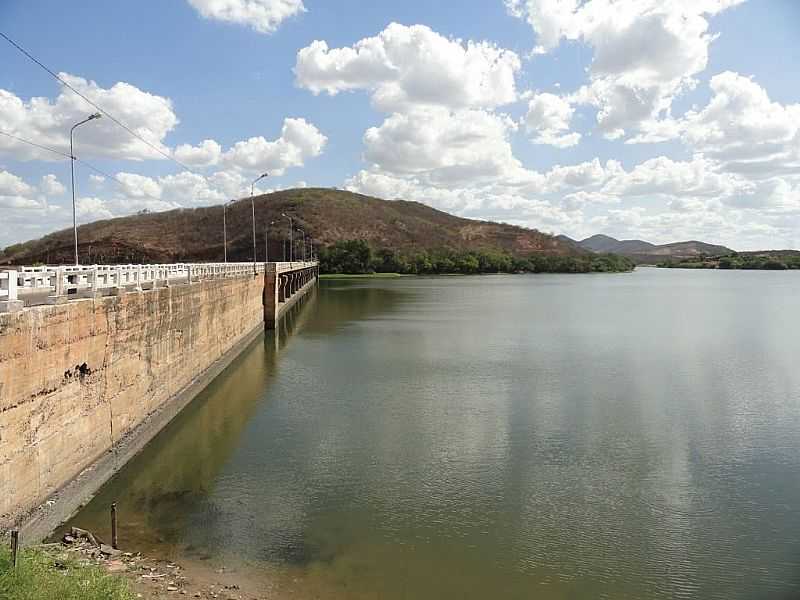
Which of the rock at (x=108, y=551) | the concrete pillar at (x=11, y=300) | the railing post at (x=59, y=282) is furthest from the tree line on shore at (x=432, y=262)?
the rock at (x=108, y=551)

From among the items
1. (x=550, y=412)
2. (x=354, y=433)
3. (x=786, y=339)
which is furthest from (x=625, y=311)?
(x=354, y=433)

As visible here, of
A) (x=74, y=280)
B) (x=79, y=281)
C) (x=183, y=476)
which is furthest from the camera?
(x=183, y=476)

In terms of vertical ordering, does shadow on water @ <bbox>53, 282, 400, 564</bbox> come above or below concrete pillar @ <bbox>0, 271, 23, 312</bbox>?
below

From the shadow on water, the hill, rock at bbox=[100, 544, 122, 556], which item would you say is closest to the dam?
the shadow on water

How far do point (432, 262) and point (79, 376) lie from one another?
137588 millimetres

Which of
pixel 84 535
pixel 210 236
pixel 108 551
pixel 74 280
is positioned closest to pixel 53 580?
pixel 108 551

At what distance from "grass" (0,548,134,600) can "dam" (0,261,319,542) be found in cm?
191

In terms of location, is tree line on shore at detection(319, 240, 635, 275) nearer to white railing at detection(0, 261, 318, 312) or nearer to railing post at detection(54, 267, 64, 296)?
white railing at detection(0, 261, 318, 312)

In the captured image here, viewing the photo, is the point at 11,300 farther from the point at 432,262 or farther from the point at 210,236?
the point at 210,236

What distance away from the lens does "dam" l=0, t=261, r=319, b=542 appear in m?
10.8

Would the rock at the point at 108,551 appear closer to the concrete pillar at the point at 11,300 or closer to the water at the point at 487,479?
the water at the point at 487,479

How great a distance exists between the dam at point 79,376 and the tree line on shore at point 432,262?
118543 millimetres

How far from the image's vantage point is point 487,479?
48.6 feet

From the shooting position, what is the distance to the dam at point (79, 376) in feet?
35.4
